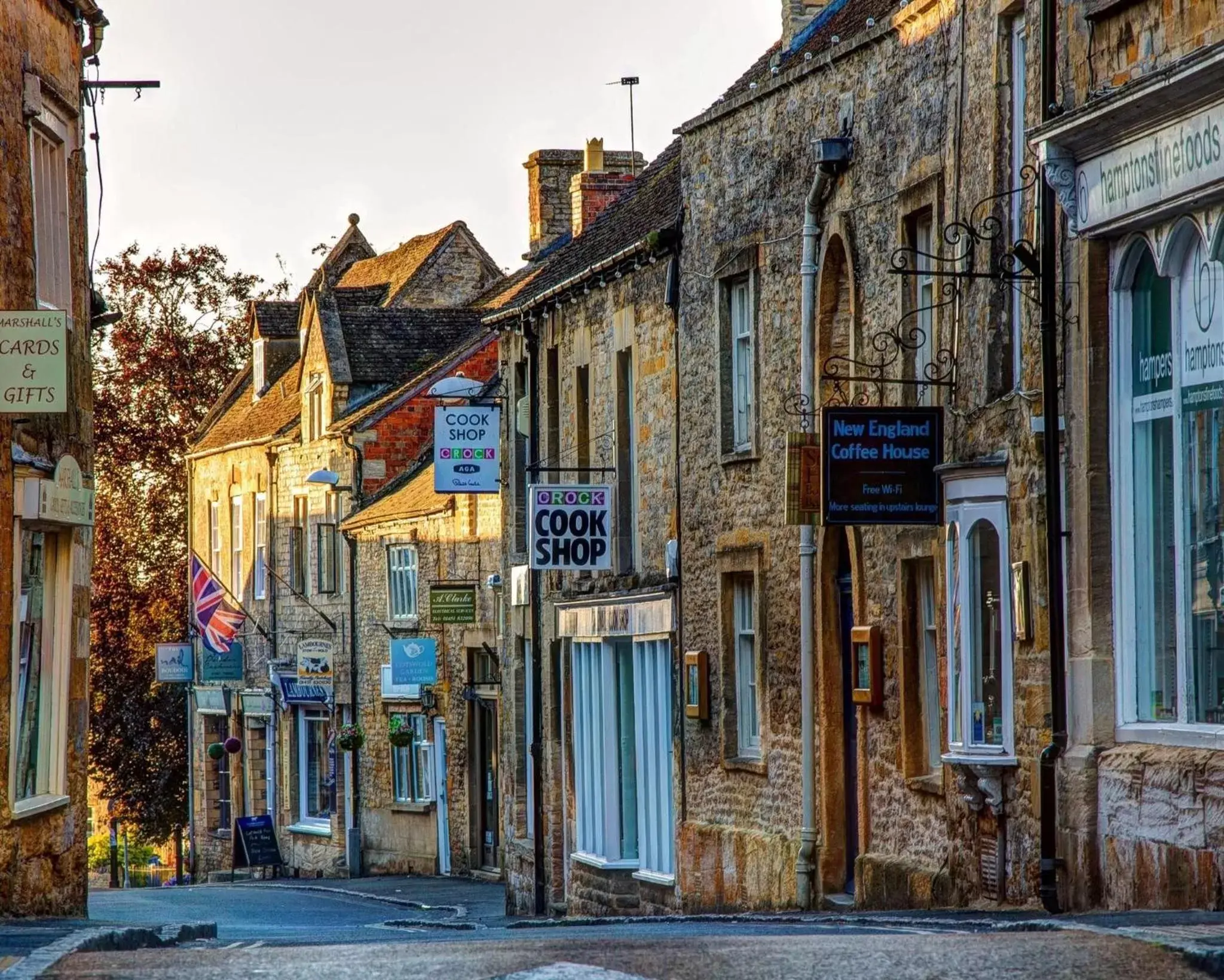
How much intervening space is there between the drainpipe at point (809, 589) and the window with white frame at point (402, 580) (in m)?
19.0

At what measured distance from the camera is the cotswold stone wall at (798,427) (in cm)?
1537

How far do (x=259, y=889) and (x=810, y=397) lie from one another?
1963cm

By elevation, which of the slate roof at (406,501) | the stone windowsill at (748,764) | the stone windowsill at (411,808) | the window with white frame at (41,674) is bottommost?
the stone windowsill at (411,808)

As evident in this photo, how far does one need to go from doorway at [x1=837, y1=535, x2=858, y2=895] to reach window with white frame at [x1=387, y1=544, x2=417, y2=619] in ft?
63.1

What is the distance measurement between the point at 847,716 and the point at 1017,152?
582 cm

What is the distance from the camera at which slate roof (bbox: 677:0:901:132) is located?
2041 centimetres

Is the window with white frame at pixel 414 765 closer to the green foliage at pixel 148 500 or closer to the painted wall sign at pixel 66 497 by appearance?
the green foliage at pixel 148 500

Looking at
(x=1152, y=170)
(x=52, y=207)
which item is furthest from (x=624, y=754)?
(x=1152, y=170)

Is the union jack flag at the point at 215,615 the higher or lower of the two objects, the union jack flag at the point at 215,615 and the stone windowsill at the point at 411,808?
the higher

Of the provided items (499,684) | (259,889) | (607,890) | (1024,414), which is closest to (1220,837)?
(1024,414)

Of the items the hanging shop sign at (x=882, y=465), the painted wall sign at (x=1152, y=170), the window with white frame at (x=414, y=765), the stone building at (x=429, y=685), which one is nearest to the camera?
the painted wall sign at (x=1152, y=170)

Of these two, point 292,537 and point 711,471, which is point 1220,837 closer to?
point 711,471

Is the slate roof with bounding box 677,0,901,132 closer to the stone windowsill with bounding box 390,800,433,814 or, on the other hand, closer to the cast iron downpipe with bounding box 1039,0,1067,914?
the cast iron downpipe with bounding box 1039,0,1067,914

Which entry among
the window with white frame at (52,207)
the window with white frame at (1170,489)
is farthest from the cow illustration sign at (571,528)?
the window with white frame at (1170,489)
